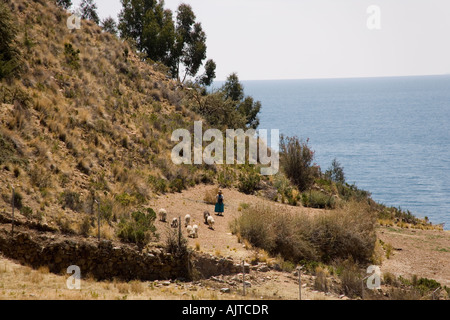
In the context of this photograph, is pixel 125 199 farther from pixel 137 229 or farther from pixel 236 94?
pixel 236 94

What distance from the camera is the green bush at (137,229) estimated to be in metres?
18.2

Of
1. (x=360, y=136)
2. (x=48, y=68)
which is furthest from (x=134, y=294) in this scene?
(x=360, y=136)

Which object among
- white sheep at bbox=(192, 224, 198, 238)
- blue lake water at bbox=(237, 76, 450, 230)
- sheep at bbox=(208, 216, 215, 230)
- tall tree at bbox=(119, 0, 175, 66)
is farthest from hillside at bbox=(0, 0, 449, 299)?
blue lake water at bbox=(237, 76, 450, 230)

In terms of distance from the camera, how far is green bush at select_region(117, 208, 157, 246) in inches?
717

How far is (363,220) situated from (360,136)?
107m

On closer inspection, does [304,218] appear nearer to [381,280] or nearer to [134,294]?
[381,280]

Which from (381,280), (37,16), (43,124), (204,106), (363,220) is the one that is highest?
(37,16)

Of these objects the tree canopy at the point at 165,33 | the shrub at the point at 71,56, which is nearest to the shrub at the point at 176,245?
the shrub at the point at 71,56

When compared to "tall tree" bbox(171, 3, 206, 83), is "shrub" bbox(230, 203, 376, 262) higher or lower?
lower

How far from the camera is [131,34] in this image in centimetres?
5259

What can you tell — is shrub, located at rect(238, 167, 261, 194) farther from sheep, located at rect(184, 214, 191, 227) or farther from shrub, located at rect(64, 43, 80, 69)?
shrub, located at rect(64, 43, 80, 69)

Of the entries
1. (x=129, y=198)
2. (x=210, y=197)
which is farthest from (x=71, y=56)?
(x=129, y=198)

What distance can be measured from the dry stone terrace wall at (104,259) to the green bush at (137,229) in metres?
0.51

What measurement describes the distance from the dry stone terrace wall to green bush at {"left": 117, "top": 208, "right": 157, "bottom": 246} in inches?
19.9
